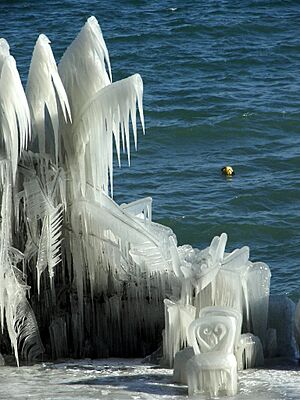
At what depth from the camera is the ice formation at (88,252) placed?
14766 mm

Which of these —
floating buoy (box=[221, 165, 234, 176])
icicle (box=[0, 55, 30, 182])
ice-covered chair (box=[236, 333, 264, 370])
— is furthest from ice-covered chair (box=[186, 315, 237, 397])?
floating buoy (box=[221, 165, 234, 176])

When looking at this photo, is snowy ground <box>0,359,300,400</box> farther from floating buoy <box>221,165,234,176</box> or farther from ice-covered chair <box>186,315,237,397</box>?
floating buoy <box>221,165,234,176</box>

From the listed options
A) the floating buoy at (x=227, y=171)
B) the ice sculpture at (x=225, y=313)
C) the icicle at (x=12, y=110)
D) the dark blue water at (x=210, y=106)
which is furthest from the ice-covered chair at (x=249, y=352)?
the floating buoy at (x=227, y=171)

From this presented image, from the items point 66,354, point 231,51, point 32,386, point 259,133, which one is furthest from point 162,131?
point 32,386

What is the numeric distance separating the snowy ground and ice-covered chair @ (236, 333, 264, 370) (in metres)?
0.16

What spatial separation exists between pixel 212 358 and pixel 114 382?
1104mm

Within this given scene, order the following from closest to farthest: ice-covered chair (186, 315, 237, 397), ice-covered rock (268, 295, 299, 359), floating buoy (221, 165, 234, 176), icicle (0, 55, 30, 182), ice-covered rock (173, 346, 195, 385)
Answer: ice-covered chair (186, 315, 237, 397)
ice-covered rock (173, 346, 195, 385)
icicle (0, 55, 30, 182)
ice-covered rock (268, 295, 299, 359)
floating buoy (221, 165, 234, 176)

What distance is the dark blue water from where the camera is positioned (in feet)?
72.2

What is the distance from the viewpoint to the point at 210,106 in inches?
1104

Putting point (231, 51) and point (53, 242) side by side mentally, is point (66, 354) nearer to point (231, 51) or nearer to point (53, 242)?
point (53, 242)

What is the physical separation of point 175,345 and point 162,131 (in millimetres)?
12104

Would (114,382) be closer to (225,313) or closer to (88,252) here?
(225,313)

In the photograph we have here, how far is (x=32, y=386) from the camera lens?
1409 cm

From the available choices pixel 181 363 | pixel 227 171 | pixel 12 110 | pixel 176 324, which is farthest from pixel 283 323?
pixel 227 171
